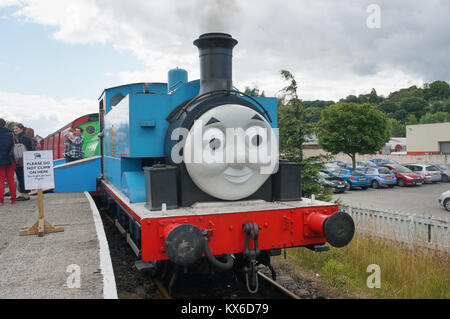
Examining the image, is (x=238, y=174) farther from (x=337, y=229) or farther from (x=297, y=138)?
(x=297, y=138)

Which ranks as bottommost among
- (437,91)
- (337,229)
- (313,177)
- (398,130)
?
(337,229)

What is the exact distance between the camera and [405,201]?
14.9m

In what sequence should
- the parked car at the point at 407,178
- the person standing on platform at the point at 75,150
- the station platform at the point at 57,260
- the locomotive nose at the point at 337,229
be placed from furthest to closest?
the parked car at the point at 407,178 < the person standing on platform at the point at 75,150 < the locomotive nose at the point at 337,229 < the station platform at the point at 57,260

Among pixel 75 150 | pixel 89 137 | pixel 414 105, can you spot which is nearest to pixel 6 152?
pixel 75 150

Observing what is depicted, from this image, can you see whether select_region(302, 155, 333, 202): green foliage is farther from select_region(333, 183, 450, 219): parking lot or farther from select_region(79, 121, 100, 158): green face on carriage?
select_region(79, 121, 100, 158): green face on carriage

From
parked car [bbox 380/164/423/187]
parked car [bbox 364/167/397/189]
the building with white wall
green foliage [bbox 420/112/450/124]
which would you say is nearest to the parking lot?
parked car [bbox 364/167/397/189]

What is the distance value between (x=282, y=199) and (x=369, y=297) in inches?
62.7

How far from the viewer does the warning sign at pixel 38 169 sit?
220 inches

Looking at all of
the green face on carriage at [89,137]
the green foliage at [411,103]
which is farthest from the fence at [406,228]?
the green foliage at [411,103]

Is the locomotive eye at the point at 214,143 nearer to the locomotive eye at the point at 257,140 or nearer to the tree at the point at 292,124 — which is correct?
the locomotive eye at the point at 257,140

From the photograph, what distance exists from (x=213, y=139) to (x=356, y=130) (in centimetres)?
2063

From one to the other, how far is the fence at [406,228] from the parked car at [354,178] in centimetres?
1171

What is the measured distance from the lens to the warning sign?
5.60 m

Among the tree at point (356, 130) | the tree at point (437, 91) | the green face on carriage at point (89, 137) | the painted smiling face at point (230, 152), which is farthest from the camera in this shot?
the tree at point (437, 91)
